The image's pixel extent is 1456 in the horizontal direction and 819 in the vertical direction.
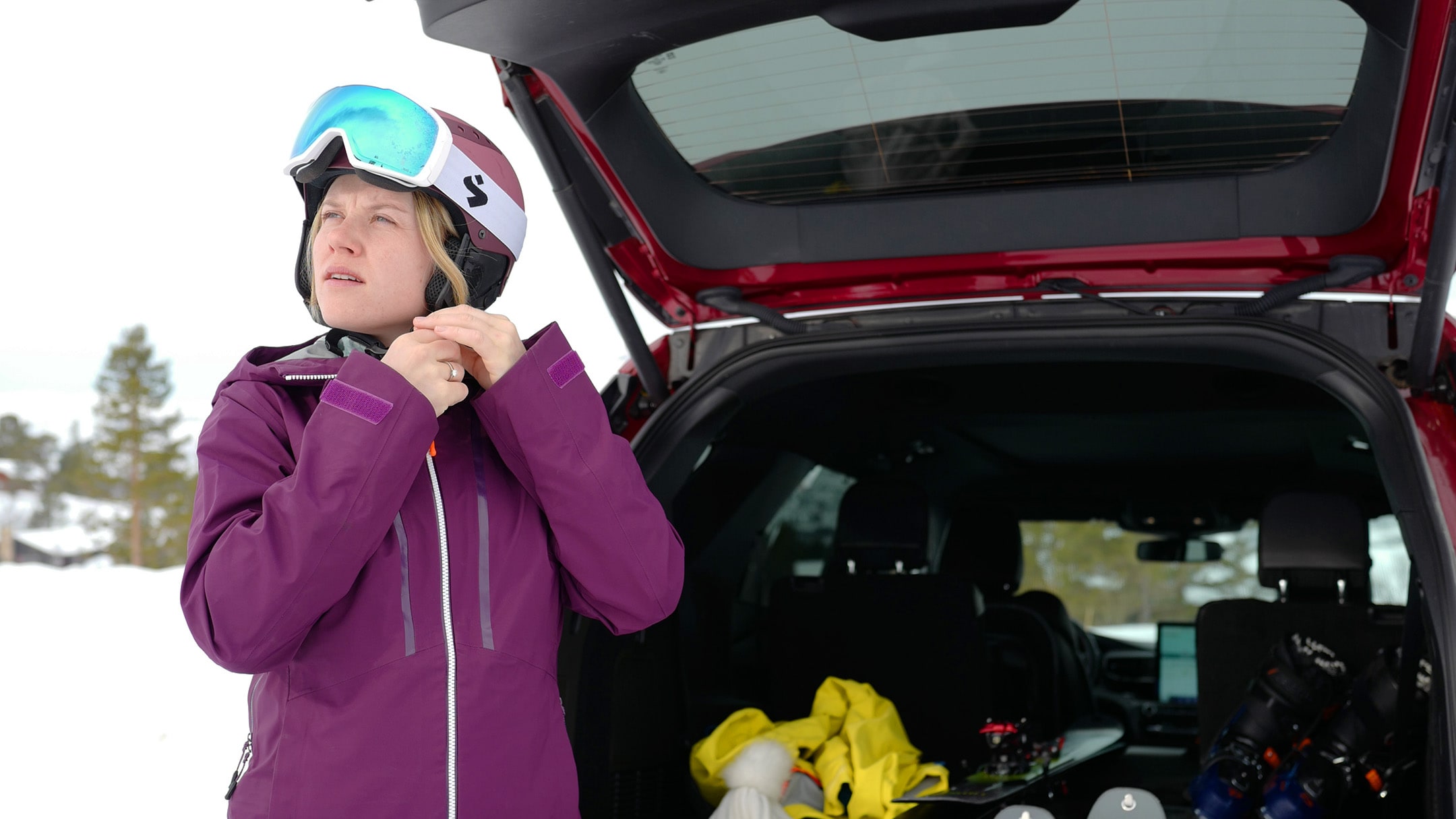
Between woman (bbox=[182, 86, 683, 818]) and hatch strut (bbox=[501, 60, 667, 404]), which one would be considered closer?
woman (bbox=[182, 86, 683, 818])

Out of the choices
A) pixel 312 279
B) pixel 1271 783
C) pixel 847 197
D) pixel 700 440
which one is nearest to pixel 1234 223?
pixel 847 197

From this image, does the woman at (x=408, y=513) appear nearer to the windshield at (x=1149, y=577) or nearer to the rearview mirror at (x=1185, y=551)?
the windshield at (x=1149, y=577)

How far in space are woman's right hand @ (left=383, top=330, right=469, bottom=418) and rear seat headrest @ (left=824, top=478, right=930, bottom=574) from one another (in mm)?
2105

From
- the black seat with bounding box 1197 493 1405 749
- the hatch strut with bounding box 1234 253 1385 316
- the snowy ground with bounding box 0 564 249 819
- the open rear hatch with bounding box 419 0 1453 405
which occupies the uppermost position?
the open rear hatch with bounding box 419 0 1453 405

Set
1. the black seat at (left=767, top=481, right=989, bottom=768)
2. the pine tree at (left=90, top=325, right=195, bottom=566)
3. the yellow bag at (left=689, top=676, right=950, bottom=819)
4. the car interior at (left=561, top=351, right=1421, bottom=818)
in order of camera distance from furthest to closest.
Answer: the pine tree at (left=90, top=325, right=195, bottom=566)
the black seat at (left=767, top=481, right=989, bottom=768)
the car interior at (left=561, top=351, right=1421, bottom=818)
the yellow bag at (left=689, top=676, right=950, bottom=819)

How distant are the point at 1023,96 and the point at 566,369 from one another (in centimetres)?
87

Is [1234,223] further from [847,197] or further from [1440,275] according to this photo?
A: [847,197]

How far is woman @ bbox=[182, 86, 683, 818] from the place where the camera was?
1255 mm

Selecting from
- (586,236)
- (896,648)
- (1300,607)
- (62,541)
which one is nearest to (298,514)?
(586,236)

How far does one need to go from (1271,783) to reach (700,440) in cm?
139

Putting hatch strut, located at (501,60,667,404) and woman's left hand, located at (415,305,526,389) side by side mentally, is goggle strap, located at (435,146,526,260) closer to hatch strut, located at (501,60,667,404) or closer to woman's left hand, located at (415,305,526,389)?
woman's left hand, located at (415,305,526,389)

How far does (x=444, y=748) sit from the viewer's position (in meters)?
1.31

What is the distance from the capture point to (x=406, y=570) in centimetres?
138

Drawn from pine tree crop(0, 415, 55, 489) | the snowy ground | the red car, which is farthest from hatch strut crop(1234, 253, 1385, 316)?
pine tree crop(0, 415, 55, 489)
